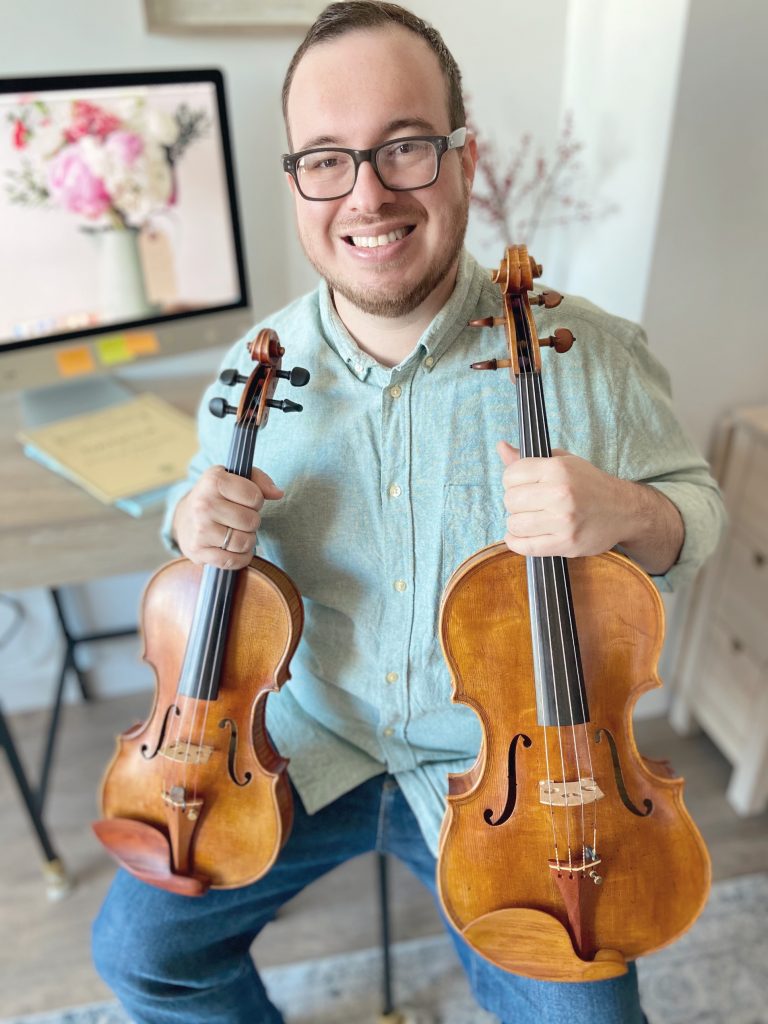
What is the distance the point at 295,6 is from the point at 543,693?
136 centimetres

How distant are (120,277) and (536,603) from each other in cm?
106

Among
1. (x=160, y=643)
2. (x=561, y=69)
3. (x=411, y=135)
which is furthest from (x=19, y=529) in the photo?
(x=561, y=69)

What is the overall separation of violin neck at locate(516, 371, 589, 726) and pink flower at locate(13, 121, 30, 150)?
1.07 m

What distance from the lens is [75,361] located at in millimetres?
1474

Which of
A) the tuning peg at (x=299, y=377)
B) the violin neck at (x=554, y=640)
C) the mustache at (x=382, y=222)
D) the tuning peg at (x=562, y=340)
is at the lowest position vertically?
the violin neck at (x=554, y=640)

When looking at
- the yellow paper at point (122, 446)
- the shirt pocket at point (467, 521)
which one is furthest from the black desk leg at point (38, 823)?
the shirt pocket at point (467, 521)

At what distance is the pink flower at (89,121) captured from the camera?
4.35ft

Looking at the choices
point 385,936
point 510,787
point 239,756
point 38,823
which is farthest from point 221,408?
point 38,823

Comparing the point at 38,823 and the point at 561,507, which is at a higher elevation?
the point at 561,507

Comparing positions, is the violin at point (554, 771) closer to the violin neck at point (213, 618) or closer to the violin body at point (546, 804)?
the violin body at point (546, 804)

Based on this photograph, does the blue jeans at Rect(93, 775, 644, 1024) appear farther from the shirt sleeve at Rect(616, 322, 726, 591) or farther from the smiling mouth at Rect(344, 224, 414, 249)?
the smiling mouth at Rect(344, 224, 414, 249)

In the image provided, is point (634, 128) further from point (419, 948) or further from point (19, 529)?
point (419, 948)

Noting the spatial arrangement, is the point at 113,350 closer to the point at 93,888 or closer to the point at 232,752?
the point at 232,752

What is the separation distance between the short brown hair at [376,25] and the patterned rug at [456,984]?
1.41m
